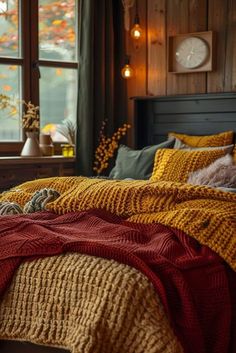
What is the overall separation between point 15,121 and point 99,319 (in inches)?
126

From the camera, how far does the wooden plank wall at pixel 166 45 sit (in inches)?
176

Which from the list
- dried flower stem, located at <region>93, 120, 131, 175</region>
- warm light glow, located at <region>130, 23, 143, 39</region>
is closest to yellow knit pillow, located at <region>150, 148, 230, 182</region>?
dried flower stem, located at <region>93, 120, 131, 175</region>

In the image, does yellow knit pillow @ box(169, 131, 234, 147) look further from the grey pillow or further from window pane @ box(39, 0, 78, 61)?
window pane @ box(39, 0, 78, 61)

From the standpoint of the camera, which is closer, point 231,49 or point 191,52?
point 231,49

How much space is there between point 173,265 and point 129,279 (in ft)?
0.62

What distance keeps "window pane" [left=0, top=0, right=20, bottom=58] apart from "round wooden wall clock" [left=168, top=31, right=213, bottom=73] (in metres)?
1.17

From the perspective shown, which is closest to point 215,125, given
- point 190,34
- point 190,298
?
point 190,34

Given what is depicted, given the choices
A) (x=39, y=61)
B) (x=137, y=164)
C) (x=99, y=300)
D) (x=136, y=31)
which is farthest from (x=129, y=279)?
(x=136, y=31)

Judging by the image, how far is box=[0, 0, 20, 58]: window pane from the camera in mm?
4719

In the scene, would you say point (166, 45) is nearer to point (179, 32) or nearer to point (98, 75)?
point (179, 32)

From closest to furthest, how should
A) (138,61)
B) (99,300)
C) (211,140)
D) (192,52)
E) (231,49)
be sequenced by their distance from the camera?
(99,300)
(211,140)
(231,49)
(192,52)
(138,61)

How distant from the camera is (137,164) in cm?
430

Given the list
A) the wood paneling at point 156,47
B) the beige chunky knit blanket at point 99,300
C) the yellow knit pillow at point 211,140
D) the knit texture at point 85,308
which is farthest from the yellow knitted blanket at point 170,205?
the wood paneling at point 156,47

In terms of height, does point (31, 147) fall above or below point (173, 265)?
above
